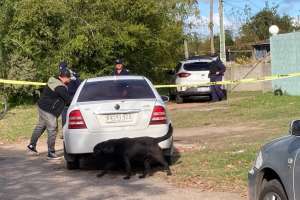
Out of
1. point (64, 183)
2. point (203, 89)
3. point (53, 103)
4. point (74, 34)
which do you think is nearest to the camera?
point (64, 183)

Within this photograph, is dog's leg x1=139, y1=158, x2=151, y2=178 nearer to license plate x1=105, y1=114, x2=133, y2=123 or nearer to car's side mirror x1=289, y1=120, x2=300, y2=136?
license plate x1=105, y1=114, x2=133, y2=123

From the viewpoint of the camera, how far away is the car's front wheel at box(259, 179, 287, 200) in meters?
5.77

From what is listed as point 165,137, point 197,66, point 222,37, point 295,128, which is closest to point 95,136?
point 165,137

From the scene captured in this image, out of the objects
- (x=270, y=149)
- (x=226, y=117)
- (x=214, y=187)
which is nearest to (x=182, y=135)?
(x=226, y=117)

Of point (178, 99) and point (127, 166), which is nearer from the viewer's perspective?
point (127, 166)

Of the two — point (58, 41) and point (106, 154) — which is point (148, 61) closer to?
point (58, 41)

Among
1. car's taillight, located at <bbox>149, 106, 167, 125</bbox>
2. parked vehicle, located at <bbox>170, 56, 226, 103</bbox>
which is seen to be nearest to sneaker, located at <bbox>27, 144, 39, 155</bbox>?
car's taillight, located at <bbox>149, 106, 167, 125</bbox>

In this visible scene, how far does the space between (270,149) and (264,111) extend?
13.0 metres

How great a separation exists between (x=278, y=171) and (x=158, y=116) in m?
4.65

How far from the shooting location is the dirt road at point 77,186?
27.7 feet

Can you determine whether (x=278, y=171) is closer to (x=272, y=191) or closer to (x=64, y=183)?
(x=272, y=191)

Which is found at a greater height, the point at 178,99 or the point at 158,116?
the point at 158,116

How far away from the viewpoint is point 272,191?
19.5 ft

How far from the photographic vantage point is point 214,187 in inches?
345
